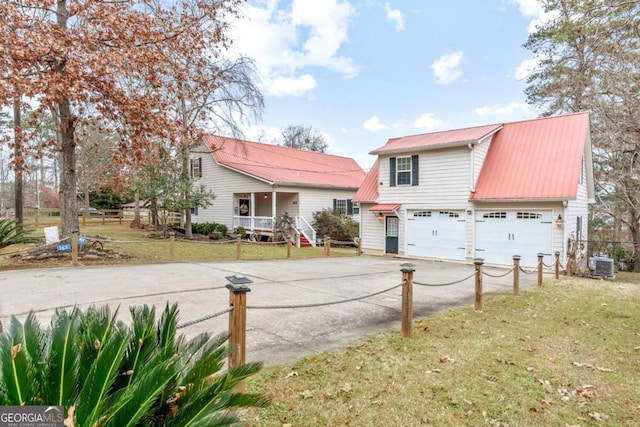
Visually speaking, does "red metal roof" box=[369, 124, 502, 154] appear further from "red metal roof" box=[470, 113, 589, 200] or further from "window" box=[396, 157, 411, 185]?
"red metal roof" box=[470, 113, 589, 200]

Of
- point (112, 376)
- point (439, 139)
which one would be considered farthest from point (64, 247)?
point (439, 139)

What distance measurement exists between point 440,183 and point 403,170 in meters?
1.85

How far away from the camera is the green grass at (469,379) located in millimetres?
3158

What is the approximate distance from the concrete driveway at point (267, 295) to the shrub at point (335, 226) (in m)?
8.50

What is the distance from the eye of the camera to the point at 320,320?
19.0ft

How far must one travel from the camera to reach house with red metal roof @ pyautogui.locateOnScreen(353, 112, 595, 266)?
12711mm

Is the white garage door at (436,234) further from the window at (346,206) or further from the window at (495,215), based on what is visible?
the window at (346,206)

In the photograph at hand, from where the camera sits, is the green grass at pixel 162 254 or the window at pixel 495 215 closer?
the green grass at pixel 162 254

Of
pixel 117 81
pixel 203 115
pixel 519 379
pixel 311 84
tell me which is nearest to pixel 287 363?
pixel 519 379

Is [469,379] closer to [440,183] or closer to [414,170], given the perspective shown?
[440,183]

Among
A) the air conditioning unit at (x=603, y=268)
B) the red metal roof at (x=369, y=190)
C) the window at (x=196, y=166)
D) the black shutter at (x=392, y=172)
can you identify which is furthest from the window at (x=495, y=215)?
the window at (x=196, y=166)

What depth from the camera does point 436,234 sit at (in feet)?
50.1

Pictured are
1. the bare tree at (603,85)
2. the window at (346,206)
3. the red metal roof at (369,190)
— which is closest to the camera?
the bare tree at (603,85)

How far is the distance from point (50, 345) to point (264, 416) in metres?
1.85
